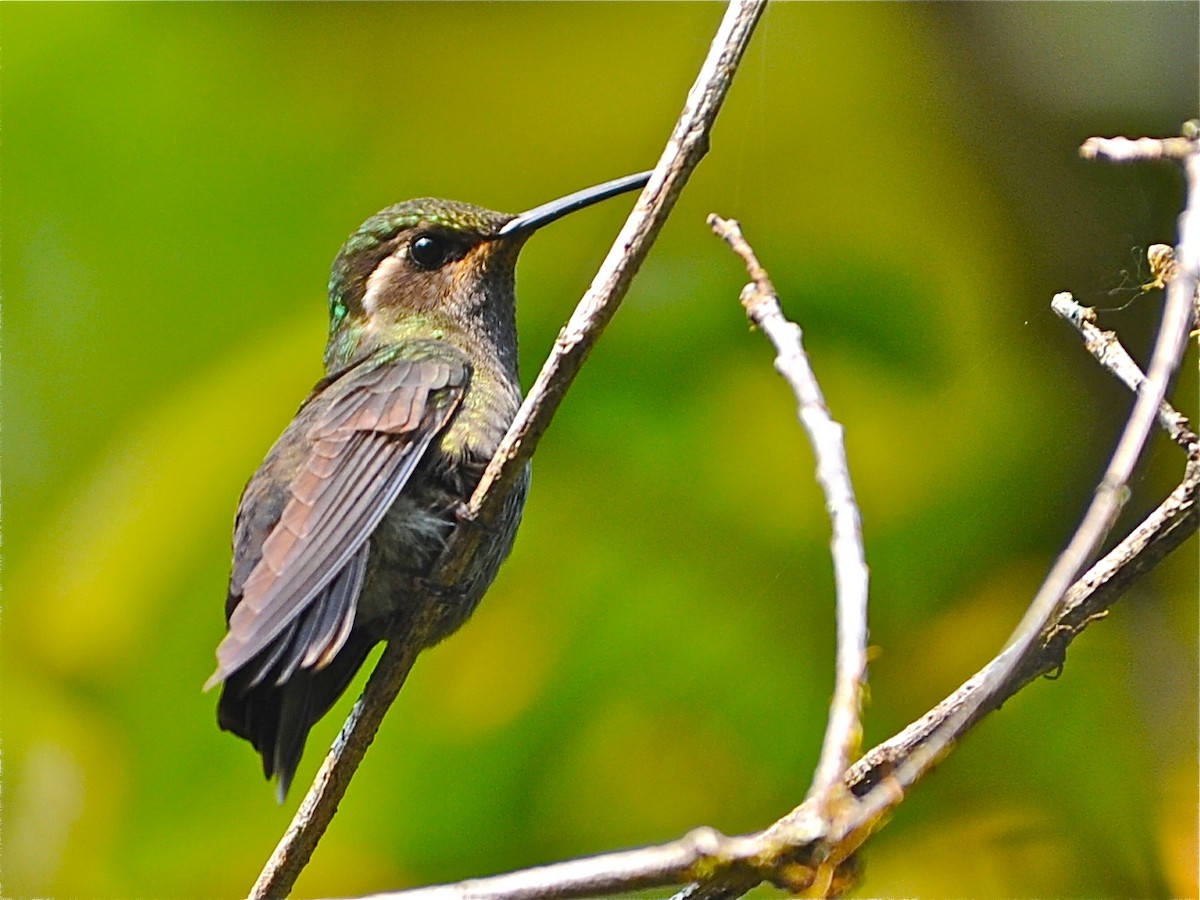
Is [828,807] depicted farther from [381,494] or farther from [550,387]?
[381,494]

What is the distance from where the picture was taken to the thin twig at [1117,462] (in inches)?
41.0

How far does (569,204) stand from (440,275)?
1.18ft

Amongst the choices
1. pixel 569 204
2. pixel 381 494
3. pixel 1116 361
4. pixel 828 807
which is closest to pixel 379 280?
pixel 569 204

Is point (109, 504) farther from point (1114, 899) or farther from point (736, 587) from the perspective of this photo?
point (1114, 899)

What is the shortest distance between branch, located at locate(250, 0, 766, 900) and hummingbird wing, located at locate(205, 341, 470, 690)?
13cm

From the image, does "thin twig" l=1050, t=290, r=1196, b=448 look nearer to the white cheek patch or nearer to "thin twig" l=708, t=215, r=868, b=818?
"thin twig" l=708, t=215, r=868, b=818

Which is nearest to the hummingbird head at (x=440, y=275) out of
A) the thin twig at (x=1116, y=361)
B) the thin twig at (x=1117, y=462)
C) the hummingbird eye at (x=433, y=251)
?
the hummingbird eye at (x=433, y=251)

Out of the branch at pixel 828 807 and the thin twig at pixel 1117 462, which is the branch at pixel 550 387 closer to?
the branch at pixel 828 807

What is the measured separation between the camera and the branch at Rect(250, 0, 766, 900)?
5.19ft

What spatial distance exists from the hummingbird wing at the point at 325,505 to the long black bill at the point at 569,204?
34 cm

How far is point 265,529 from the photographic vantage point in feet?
7.12

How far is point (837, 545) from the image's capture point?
127cm

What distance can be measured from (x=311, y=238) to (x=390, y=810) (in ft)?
5.39

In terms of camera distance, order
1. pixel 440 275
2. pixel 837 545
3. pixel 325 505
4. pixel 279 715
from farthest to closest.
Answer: pixel 440 275 → pixel 279 715 → pixel 325 505 → pixel 837 545
